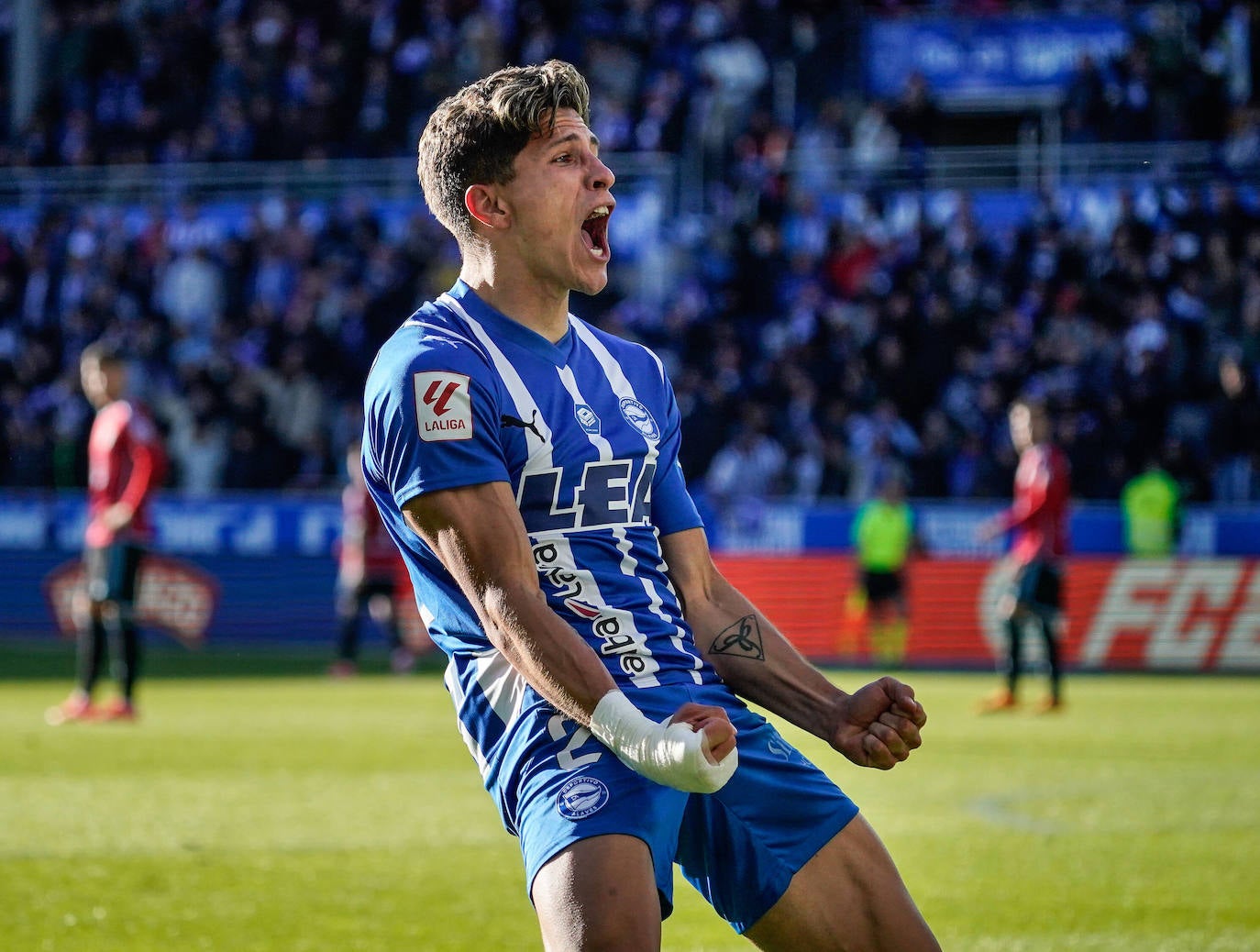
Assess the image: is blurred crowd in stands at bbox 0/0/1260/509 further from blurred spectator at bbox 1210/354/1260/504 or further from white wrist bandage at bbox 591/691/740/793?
white wrist bandage at bbox 591/691/740/793

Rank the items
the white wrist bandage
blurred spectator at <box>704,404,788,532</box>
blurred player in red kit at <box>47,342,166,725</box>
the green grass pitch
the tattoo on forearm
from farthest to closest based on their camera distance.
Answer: blurred spectator at <box>704,404,788,532</box> → blurred player in red kit at <box>47,342,166,725</box> → the green grass pitch → the tattoo on forearm → the white wrist bandage

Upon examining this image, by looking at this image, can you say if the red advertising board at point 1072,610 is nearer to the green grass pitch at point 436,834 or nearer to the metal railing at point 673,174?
the green grass pitch at point 436,834

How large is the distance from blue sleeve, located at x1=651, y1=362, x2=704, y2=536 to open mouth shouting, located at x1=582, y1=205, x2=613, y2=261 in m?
0.35

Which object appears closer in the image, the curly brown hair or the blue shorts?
the blue shorts

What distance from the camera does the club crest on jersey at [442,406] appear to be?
325 centimetres

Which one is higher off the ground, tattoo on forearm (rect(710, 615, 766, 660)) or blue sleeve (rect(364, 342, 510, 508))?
blue sleeve (rect(364, 342, 510, 508))

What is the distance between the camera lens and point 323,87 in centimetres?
2564

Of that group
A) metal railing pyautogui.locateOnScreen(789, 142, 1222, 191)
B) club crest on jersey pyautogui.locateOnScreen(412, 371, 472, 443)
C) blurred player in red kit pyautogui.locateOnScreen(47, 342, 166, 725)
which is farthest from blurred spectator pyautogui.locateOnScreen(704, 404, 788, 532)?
club crest on jersey pyautogui.locateOnScreen(412, 371, 472, 443)

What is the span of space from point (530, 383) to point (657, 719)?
0.68 m

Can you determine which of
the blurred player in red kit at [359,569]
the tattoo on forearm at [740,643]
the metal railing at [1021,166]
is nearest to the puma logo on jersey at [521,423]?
the tattoo on forearm at [740,643]

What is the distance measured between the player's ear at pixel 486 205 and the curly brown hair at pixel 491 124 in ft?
0.05

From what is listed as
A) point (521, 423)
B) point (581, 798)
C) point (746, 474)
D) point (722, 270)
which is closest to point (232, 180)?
point (722, 270)

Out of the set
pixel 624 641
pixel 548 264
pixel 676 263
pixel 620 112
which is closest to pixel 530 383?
pixel 548 264

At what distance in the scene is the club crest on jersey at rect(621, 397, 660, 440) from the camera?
359 cm
